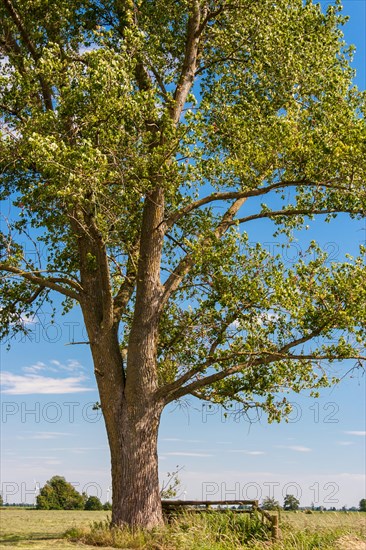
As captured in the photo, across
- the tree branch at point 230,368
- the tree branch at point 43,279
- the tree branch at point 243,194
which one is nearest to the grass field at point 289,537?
the tree branch at point 230,368

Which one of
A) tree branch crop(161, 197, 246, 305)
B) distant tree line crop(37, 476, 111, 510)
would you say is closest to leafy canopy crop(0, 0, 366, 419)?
tree branch crop(161, 197, 246, 305)

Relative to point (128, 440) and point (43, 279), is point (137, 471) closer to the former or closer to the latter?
point (128, 440)

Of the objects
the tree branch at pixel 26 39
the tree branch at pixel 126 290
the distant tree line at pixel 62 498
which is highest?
the tree branch at pixel 26 39

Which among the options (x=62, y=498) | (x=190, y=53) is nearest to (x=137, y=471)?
(x=190, y=53)

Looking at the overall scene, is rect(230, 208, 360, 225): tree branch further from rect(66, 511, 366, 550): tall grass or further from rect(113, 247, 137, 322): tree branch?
rect(66, 511, 366, 550): tall grass

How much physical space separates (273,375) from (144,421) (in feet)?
14.0

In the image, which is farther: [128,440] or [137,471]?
[128,440]

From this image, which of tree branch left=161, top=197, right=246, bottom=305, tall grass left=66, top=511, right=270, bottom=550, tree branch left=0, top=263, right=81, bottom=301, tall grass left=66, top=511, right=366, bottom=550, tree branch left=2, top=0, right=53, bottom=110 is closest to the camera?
tall grass left=66, top=511, right=366, bottom=550

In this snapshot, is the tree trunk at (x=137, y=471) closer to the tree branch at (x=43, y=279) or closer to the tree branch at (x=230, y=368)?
the tree branch at (x=230, y=368)

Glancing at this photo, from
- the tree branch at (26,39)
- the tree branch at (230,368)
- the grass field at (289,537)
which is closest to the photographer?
the grass field at (289,537)

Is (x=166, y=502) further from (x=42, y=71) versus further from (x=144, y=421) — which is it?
(x=42, y=71)

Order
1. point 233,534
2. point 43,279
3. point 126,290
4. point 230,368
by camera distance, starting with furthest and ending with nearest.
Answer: point 126,290 → point 43,279 → point 230,368 → point 233,534

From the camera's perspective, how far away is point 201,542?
16.0 metres

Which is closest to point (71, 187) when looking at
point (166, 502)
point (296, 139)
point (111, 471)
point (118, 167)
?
point (118, 167)
